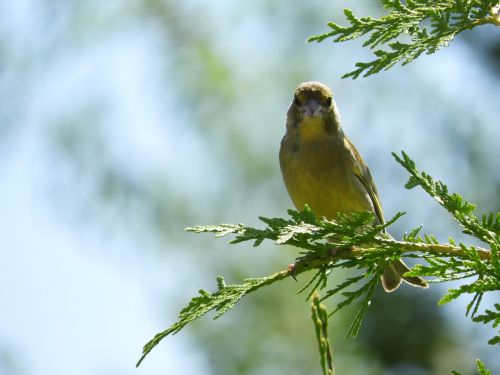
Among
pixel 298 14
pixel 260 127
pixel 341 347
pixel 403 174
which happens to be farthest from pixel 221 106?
pixel 341 347

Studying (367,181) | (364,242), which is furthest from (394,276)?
(364,242)

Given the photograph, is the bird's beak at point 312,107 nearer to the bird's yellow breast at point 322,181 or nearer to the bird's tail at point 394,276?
the bird's yellow breast at point 322,181

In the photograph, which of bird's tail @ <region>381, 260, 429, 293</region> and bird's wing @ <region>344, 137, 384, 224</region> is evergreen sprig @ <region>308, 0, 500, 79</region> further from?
bird's wing @ <region>344, 137, 384, 224</region>

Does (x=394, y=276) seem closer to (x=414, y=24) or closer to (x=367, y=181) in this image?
(x=367, y=181)

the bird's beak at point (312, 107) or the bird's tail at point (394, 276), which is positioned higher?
the bird's beak at point (312, 107)

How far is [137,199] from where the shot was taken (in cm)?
782

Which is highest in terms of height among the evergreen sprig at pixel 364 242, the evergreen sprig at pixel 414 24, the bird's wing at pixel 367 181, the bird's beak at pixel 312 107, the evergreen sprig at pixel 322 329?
the bird's beak at pixel 312 107

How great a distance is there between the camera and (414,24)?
3.14 m

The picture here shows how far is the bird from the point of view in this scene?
5254mm

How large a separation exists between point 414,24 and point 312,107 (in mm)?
2662

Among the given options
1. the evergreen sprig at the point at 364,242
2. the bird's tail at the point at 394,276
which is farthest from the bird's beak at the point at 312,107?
the evergreen sprig at the point at 364,242

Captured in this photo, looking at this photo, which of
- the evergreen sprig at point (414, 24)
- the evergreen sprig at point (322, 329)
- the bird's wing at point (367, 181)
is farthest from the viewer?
the bird's wing at point (367, 181)

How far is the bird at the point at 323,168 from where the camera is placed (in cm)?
525

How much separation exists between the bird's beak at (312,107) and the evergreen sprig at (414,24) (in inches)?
99.8
